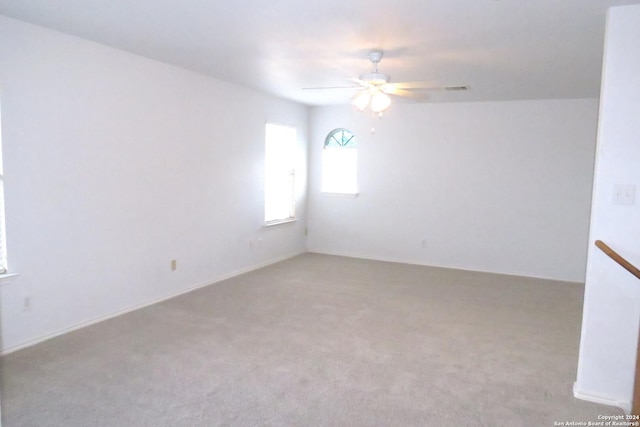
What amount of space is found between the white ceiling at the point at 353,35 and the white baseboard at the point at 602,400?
235 cm

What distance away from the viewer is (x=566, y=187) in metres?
5.61

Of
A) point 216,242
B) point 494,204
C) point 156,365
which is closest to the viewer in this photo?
point 156,365

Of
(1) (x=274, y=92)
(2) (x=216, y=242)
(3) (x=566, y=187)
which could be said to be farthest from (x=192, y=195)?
(3) (x=566, y=187)

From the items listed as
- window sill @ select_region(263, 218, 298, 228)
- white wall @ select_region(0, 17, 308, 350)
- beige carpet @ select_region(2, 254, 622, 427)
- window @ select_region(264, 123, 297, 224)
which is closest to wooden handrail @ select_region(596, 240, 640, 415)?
beige carpet @ select_region(2, 254, 622, 427)

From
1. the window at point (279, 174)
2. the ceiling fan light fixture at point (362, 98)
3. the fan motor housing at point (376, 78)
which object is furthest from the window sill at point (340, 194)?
the fan motor housing at point (376, 78)

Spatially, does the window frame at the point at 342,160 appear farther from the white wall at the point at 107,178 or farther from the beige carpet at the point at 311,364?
the beige carpet at the point at 311,364

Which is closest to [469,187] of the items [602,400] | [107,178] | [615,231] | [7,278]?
[615,231]

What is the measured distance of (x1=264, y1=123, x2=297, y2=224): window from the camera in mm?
6152

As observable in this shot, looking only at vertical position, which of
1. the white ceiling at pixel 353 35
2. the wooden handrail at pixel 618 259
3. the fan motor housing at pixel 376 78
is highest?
the white ceiling at pixel 353 35

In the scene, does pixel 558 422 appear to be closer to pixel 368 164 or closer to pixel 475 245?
pixel 475 245

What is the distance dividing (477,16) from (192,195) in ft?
10.8

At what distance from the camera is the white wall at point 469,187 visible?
5594 mm

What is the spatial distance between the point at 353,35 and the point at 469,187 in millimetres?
3635

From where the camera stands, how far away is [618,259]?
232 centimetres
